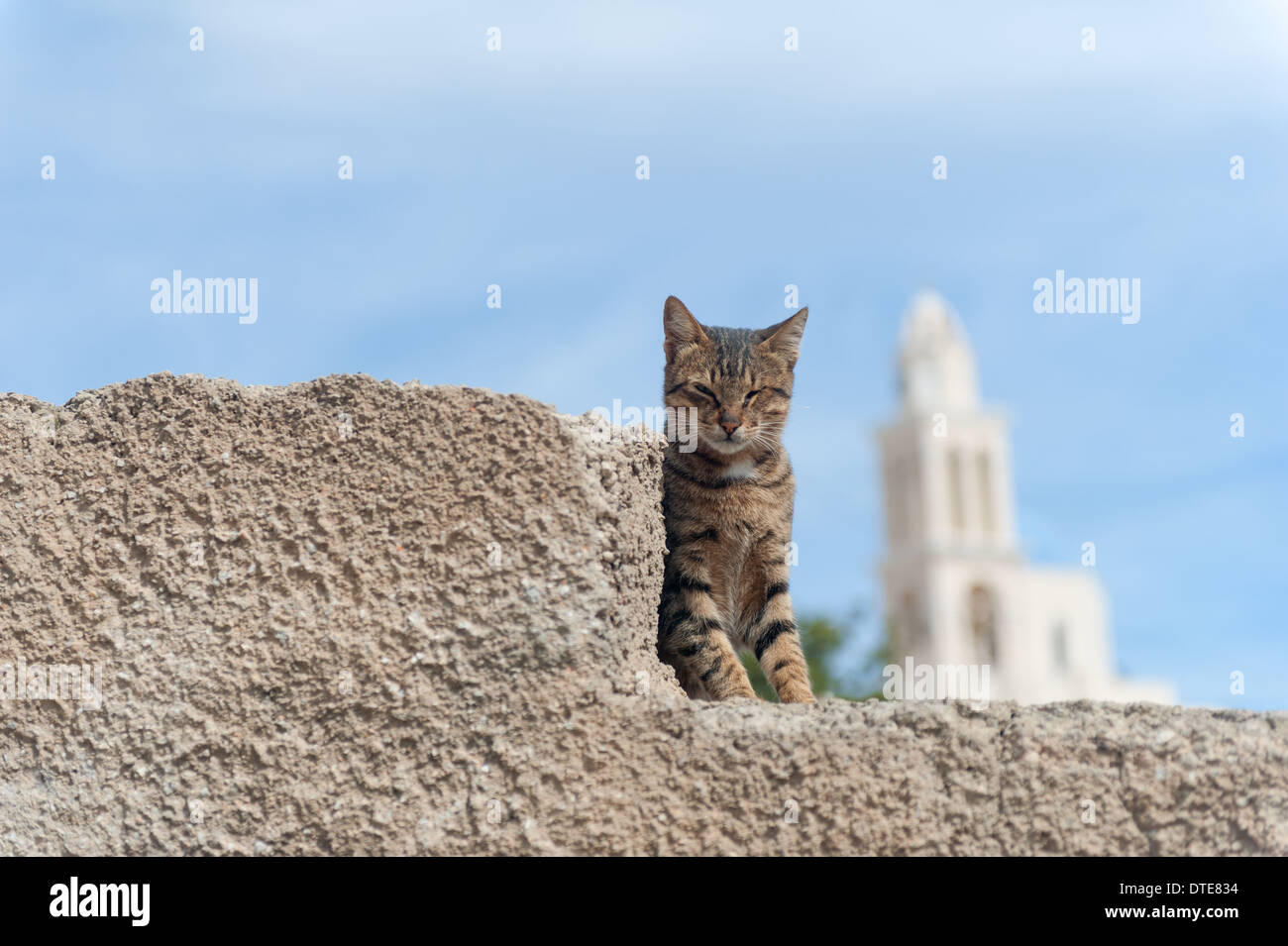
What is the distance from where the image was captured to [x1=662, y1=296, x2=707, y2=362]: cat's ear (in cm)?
519

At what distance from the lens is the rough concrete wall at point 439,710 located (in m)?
3.67

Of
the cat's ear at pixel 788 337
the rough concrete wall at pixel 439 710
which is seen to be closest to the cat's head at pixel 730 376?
the cat's ear at pixel 788 337

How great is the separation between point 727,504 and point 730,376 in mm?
495

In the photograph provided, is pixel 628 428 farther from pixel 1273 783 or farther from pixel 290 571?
pixel 1273 783

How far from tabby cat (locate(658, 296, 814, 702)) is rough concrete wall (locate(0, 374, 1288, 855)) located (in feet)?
2.68

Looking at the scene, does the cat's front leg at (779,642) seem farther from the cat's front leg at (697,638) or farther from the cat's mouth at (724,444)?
the cat's mouth at (724,444)

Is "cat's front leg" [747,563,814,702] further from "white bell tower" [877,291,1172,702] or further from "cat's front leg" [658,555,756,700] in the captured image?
"white bell tower" [877,291,1172,702]

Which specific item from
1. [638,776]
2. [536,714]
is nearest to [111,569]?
[536,714]

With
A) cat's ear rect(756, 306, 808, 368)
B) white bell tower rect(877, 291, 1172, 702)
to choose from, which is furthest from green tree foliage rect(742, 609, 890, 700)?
white bell tower rect(877, 291, 1172, 702)

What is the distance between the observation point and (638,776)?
3.68 m
